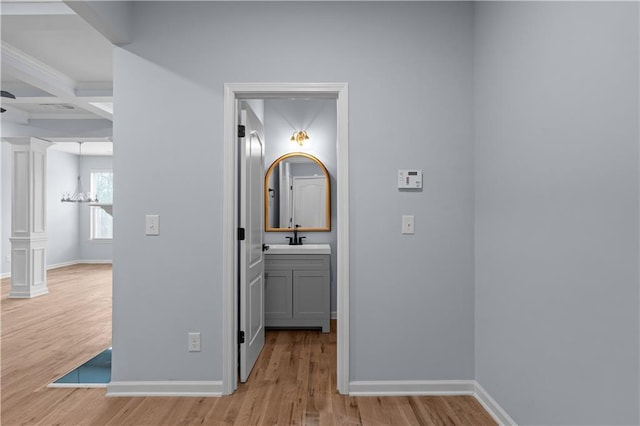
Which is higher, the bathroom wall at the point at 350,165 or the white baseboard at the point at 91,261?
the bathroom wall at the point at 350,165

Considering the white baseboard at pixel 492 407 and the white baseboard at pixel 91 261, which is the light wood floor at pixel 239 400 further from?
the white baseboard at pixel 91 261

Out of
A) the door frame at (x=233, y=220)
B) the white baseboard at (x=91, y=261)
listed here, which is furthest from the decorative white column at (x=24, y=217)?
the door frame at (x=233, y=220)

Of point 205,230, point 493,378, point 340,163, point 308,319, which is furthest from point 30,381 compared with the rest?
point 493,378

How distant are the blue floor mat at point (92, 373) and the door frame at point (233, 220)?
965 mm

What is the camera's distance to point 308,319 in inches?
167

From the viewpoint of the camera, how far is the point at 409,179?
270 centimetres

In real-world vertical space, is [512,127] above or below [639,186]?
above

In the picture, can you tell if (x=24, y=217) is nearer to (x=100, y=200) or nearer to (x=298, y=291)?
(x=100, y=200)

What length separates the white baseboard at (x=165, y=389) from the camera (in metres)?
2.65

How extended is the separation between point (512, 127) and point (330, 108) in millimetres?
2865

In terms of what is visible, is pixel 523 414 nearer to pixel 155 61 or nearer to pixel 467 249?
pixel 467 249

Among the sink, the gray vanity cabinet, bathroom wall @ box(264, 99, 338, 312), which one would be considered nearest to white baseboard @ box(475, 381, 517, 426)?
the gray vanity cabinet

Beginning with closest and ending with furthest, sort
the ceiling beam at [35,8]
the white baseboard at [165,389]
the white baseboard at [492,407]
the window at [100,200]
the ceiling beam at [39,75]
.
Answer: the white baseboard at [492,407] < the white baseboard at [165,389] < the ceiling beam at [35,8] < the ceiling beam at [39,75] < the window at [100,200]

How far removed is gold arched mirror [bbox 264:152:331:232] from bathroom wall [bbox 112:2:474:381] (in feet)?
6.89
